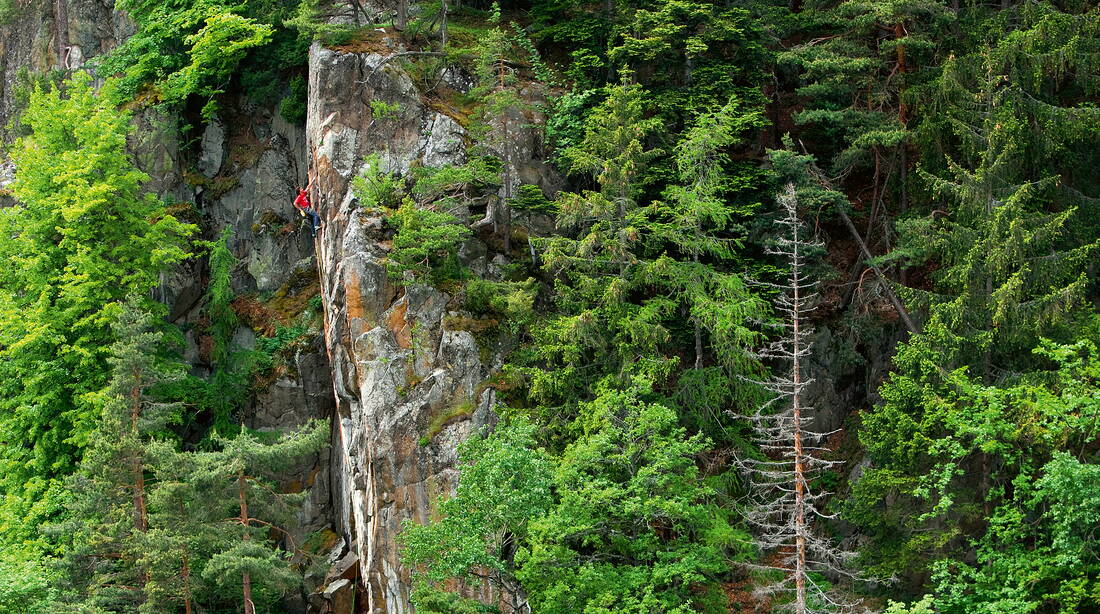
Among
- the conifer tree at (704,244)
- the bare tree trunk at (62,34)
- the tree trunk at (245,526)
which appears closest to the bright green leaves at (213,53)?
the bare tree trunk at (62,34)

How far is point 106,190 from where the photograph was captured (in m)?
22.5

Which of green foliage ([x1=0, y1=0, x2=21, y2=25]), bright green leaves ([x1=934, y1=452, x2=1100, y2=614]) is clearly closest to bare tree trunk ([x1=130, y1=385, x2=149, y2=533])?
bright green leaves ([x1=934, y1=452, x2=1100, y2=614])

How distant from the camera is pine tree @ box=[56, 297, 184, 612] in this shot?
19031mm

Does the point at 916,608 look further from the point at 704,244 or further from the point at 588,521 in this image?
the point at 704,244

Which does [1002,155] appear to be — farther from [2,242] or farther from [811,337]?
[2,242]

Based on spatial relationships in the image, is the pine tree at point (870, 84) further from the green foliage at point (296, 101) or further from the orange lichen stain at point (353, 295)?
the green foliage at point (296, 101)

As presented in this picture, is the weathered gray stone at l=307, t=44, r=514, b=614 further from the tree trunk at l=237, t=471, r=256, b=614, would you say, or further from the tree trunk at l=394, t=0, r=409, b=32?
the tree trunk at l=237, t=471, r=256, b=614

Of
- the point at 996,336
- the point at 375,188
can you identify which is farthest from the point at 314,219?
the point at 996,336

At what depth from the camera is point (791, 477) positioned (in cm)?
1970

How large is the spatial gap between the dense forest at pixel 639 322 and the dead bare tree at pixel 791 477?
15 cm

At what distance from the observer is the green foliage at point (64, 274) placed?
22.0 m

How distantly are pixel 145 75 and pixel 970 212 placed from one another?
2100cm

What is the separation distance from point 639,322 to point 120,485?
1059 centimetres

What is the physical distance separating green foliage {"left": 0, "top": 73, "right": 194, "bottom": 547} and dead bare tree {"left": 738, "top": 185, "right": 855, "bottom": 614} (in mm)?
13761
